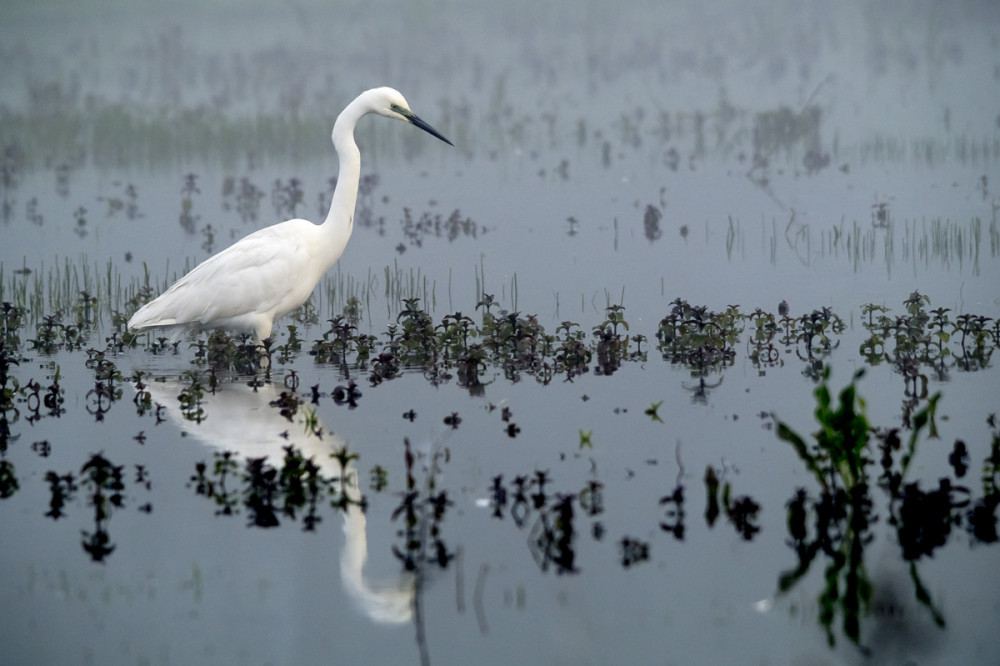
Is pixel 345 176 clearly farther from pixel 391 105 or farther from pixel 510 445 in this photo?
pixel 510 445

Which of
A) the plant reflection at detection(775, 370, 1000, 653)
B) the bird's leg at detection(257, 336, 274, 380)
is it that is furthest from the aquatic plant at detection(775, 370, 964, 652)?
the bird's leg at detection(257, 336, 274, 380)

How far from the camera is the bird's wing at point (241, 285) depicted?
8938 mm

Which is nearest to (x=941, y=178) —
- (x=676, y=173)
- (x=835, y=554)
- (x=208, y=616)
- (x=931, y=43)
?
(x=676, y=173)

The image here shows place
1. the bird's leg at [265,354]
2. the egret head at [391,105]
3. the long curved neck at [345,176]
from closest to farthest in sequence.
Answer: the bird's leg at [265,354] → the long curved neck at [345,176] → the egret head at [391,105]

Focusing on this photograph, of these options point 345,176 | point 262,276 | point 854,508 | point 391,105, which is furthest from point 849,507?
point 391,105

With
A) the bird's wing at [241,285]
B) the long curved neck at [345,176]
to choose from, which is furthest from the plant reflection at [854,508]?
the long curved neck at [345,176]

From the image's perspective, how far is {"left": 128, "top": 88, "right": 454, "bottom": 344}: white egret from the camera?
8.95 metres

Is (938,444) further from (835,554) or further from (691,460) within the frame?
(835,554)

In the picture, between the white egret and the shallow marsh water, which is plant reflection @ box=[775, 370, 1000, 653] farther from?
the white egret

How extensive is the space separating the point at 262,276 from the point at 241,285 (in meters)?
0.16

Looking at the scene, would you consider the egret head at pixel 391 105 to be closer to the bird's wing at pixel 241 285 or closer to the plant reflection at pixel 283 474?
the bird's wing at pixel 241 285

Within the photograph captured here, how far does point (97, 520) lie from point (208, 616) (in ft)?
3.67

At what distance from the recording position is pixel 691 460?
6.49m

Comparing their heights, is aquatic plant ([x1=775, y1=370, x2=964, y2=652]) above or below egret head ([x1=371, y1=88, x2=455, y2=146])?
below
